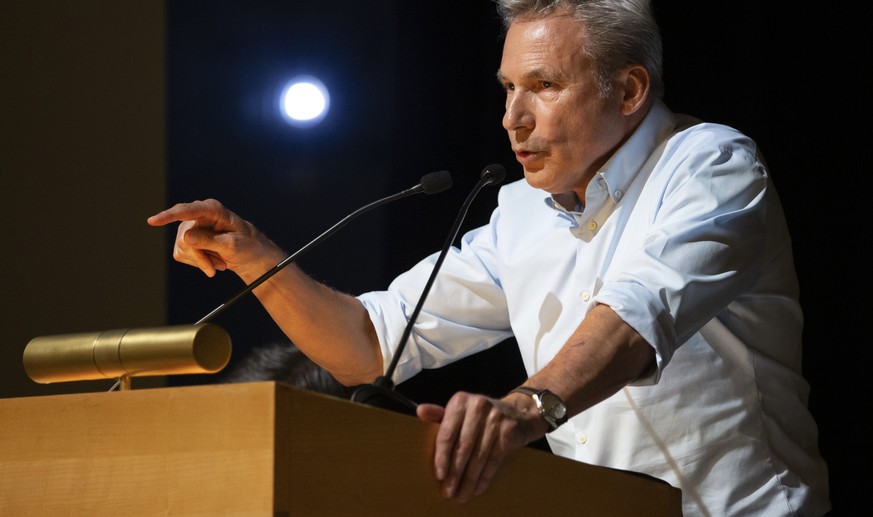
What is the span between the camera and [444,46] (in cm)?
312

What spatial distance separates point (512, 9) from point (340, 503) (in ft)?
4.46

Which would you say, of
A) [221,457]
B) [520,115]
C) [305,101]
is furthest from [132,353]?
[305,101]

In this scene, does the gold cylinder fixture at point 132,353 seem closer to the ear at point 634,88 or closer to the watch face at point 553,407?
the watch face at point 553,407

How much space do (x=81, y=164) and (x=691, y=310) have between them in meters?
Answer: 2.08

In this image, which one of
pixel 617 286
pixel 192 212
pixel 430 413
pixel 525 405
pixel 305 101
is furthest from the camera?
pixel 305 101

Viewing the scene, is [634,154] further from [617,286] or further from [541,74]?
[617,286]

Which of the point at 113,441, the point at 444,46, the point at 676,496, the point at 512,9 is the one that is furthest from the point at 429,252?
the point at 113,441

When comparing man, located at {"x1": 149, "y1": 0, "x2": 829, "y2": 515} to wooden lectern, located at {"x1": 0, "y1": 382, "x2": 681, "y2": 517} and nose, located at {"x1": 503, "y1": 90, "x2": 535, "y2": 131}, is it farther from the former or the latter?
wooden lectern, located at {"x1": 0, "y1": 382, "x2": 681, "y2": 517}

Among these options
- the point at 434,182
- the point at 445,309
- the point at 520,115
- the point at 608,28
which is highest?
the point at 608,28

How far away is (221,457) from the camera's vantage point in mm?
993

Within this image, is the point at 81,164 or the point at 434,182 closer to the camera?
the point at 434,182

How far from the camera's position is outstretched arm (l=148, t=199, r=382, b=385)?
1.93 m

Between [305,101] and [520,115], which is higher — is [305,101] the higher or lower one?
the lower one

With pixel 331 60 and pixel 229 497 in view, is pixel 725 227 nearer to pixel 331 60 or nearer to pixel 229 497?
pixel 229 497
